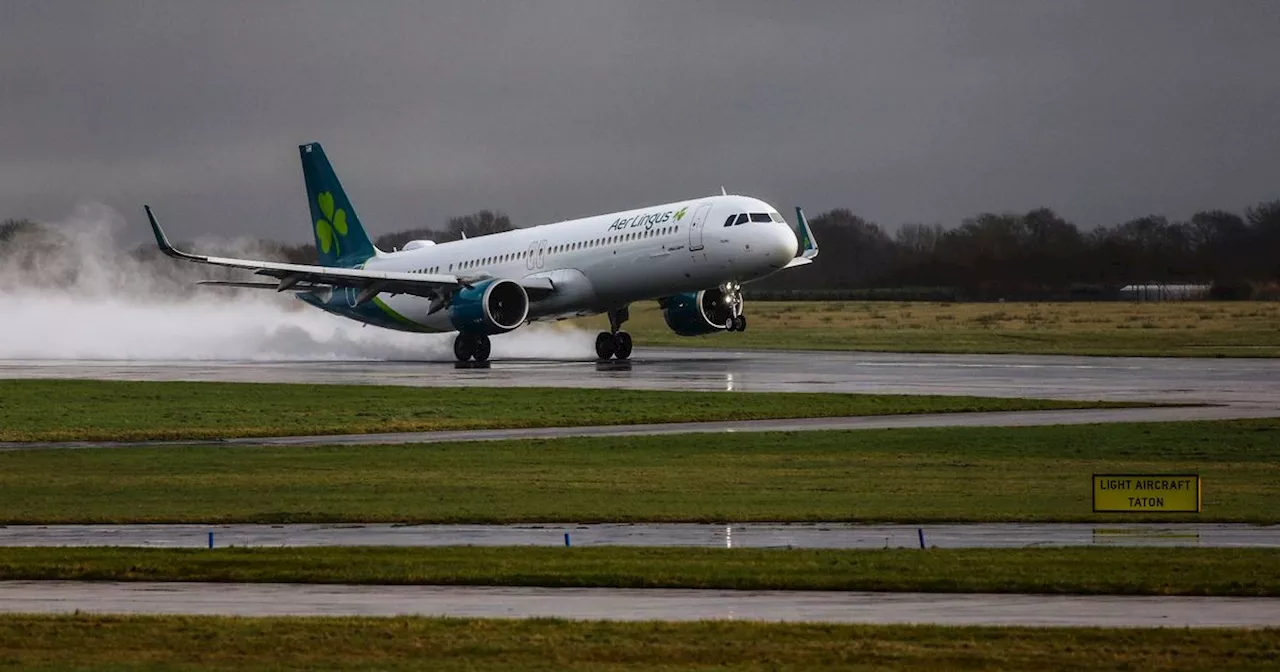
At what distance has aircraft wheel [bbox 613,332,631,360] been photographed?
6819 centimetres

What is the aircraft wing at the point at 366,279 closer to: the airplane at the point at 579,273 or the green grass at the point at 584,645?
the airplane at the point at 579,273

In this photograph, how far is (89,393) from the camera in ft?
165

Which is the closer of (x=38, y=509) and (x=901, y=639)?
(x=901, y=639)

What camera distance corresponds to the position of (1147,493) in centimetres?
2312

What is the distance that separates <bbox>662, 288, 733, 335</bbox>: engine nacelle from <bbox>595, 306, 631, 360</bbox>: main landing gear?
5.91 ft

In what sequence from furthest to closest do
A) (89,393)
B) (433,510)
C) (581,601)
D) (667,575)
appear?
(89,393), (433,510), (667,575), (581,601)

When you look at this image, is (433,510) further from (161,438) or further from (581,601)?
(161,438)

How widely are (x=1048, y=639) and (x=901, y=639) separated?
116 cm

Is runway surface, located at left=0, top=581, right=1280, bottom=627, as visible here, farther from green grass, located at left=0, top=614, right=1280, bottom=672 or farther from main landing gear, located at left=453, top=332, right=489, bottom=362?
main landing gear, located at left=453, top=332, right=489, bottom=362

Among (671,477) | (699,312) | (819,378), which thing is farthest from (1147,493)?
(699,312)

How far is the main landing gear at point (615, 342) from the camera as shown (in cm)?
6819

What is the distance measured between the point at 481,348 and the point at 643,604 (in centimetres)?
5107

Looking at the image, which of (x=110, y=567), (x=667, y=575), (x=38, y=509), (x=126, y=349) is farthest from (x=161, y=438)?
(x=126, y=349)

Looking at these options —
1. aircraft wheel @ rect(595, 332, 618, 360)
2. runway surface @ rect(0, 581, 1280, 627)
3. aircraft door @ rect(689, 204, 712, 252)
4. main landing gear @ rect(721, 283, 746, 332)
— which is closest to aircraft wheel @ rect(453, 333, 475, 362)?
aircraft wheel @ rect(595, 332, 618, 360)
